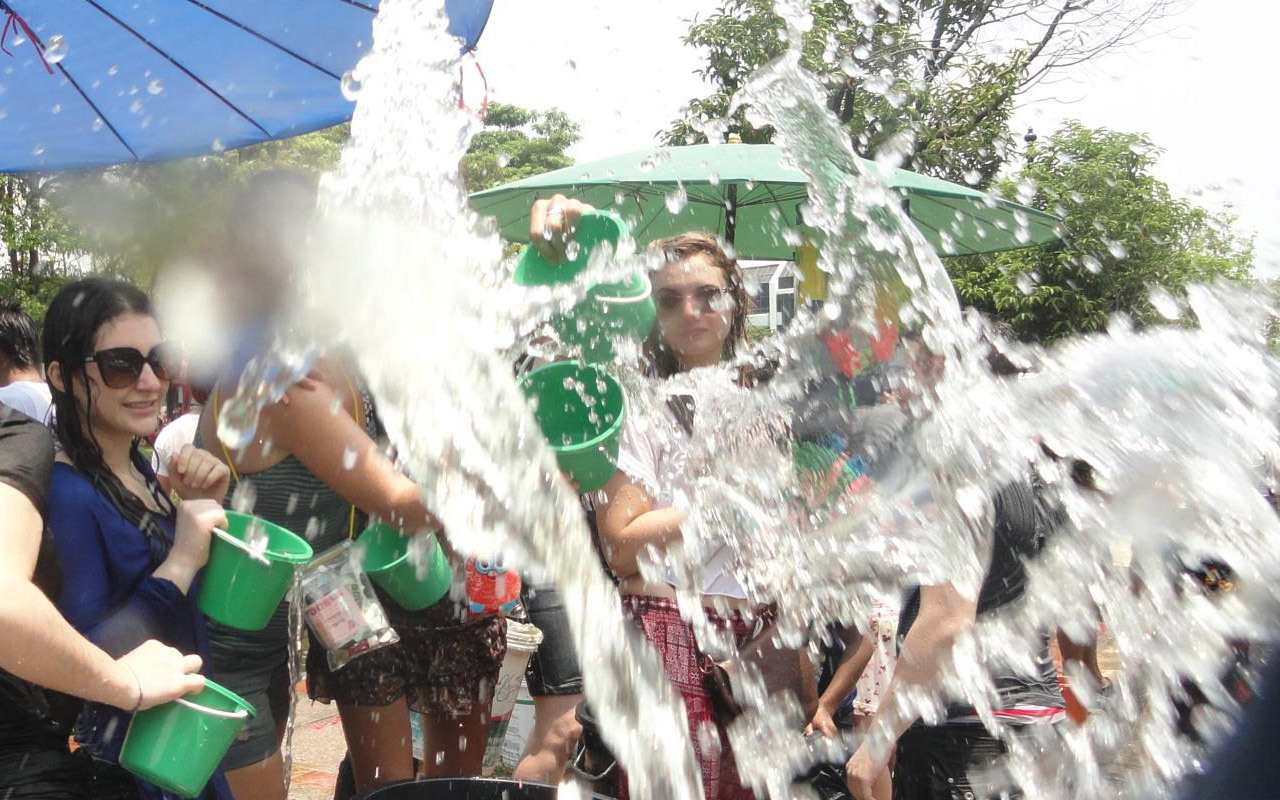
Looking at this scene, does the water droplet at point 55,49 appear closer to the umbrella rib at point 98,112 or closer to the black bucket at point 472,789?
the umbrella rib at point 98,112

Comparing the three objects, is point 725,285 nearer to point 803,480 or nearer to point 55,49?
point 803,480

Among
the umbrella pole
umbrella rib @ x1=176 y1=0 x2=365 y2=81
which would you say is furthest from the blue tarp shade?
the umbrella pole

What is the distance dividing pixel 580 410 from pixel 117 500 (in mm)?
865

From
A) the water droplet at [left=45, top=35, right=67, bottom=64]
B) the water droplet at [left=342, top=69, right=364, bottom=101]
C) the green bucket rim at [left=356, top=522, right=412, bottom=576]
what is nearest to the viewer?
the green bucket rim at [left=356, top=522, right=412, bottom=576]

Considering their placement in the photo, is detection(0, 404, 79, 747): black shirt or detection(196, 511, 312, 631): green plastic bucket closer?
detection(0, 404, 79, 747): black shirt

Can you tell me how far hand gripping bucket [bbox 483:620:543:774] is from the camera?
261cm

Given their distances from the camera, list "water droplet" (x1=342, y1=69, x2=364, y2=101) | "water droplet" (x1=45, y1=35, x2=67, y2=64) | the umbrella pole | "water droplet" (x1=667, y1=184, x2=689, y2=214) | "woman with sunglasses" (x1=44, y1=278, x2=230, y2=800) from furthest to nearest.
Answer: the umbrella pole, "water droplet" (x1=667, y1=184, x2=689, y2=214), "water droplet" (x1=342, y1=69, x2=364, y2=101), "water droplet" (x1=45, y1=35, x2=67, y2=64), "woman with sunglasses" (x1=44, y1=278, x2=230, y2=800)

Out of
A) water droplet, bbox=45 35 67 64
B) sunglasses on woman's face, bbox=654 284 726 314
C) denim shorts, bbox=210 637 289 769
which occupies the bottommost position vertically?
denim shorts, bbox=210 637 289 769

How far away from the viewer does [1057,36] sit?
A: 7.95m

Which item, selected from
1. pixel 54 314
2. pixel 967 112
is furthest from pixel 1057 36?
pixel 54 314

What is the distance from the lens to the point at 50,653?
1.43 m

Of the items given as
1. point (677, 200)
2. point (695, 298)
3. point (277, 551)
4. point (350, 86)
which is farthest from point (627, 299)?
point (677, 200)

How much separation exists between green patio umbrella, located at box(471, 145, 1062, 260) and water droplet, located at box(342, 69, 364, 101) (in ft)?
4.31

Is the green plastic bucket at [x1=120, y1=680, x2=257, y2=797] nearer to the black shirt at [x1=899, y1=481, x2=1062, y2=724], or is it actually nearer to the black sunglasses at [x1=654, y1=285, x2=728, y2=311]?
the black sunglasses at [x1=654, y1=285, x2=728, y2=311]
